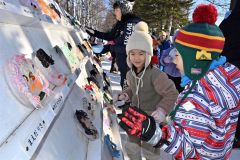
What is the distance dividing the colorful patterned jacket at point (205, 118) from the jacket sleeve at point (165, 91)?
1.16 metres

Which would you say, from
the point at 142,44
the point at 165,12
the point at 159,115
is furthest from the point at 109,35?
the point at 165,12

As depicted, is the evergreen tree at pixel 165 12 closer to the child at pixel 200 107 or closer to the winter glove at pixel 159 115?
the winter glove at pixel 159 115

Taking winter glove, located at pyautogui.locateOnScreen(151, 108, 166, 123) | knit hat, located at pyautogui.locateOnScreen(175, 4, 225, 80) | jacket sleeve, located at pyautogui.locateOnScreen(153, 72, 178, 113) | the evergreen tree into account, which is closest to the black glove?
knit hat, located at pyautogui.locateOnScreen(175, 4, 225, 80)

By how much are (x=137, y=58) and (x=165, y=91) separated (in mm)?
445

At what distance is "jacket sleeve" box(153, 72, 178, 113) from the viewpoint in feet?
10.2

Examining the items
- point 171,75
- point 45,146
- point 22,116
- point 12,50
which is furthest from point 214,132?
point 171,75

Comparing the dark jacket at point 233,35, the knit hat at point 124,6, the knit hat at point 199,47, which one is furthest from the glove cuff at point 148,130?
the knit hat at point 124,6

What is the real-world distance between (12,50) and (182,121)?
979 millimetres

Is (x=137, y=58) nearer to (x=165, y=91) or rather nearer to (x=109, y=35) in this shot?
(x=165, y=91)

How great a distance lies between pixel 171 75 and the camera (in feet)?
20.5

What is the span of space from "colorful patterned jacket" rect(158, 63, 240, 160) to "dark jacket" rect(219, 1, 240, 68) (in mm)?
1409

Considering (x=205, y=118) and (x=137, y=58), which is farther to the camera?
(x=137, y=58)

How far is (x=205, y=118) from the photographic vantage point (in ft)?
5.86

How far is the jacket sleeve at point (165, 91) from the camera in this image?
3.09 meters
